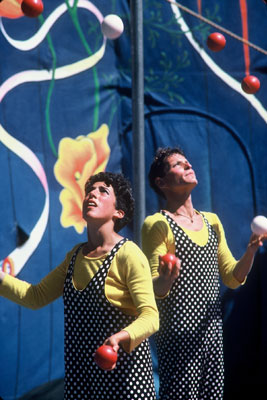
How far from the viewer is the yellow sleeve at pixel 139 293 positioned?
2.21 metres

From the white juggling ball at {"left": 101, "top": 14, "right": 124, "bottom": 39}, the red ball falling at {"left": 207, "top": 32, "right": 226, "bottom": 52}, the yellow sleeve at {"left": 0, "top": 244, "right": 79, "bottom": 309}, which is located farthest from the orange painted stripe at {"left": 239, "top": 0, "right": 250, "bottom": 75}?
the yellow sleeve at {"left": 0, "top": 244, "right": 79, "bottom": 309}

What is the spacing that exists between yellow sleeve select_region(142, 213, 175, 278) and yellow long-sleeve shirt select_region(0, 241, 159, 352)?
0.35 m

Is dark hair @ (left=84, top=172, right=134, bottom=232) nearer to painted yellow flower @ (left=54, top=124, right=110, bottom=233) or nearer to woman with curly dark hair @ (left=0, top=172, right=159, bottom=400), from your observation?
woman with curly dark hair @ (left=0, top=172, right=159, bottom=400)

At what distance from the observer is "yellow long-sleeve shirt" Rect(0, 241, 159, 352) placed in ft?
7.40

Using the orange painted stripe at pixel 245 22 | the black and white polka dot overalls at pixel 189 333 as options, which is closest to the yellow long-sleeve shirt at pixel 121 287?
the black and white polka dot overalls at pixel 189 333

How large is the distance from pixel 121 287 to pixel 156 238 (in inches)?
18.9

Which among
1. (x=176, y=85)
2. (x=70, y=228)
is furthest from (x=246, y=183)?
(x=70, y=228)

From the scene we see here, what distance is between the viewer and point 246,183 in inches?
175

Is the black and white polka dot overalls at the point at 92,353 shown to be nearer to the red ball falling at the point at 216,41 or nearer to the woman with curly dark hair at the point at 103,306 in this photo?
the woman with curly dark hair at the point at 103,306

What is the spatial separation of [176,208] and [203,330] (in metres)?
0.53

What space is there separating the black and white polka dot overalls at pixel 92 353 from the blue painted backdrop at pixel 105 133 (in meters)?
1.37

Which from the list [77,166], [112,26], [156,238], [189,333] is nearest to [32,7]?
[112,26]

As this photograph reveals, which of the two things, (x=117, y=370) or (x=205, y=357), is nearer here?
(x=117, y=370)

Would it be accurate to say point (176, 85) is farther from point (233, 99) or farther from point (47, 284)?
point (47, 284)
